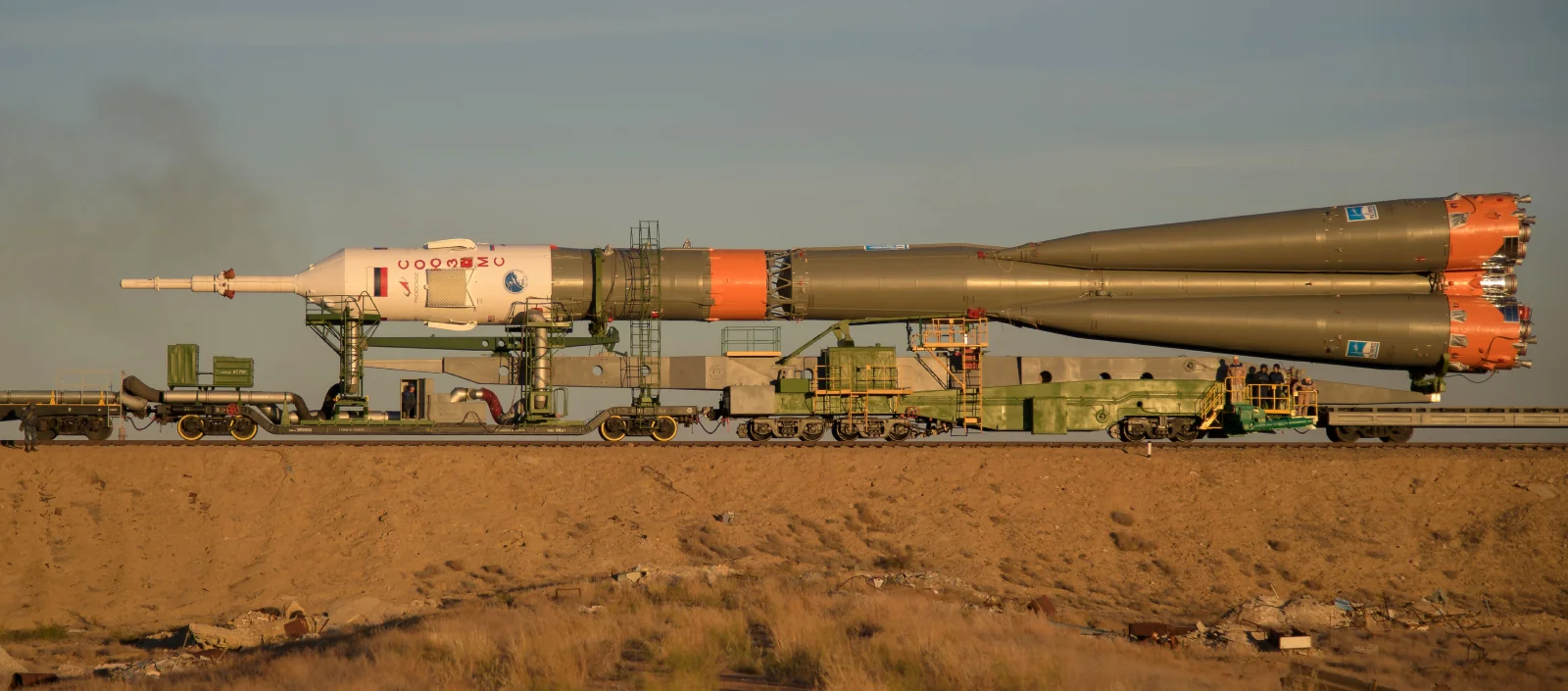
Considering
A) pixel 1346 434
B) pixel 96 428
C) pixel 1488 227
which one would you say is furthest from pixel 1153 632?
pixel 96 428

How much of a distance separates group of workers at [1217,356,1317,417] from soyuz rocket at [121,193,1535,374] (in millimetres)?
964

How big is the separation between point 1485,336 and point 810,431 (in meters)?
17.9

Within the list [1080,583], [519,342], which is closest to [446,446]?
[519,342]

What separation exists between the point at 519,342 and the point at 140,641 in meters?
13.3

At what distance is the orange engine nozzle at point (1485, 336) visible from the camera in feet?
117

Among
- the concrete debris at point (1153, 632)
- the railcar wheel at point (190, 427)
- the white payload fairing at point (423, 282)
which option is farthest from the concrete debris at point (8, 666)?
the concrete debris at point (1153, 632)

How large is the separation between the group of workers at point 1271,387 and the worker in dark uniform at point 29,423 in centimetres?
2882

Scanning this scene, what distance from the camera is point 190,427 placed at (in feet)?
108

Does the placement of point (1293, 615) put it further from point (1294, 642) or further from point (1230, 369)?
point (1230, 369)

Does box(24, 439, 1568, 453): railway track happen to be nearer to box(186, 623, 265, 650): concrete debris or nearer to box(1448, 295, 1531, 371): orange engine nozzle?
box(1448, 295, 1531, 371): orange engine nozzle

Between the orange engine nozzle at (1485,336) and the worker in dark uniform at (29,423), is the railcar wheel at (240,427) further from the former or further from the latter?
the orange engine nozzle at (1485,336)

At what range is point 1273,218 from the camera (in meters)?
36.2

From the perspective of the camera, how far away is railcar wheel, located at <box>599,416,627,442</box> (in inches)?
1340

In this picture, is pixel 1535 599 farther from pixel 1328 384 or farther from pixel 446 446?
pixel 446 446
